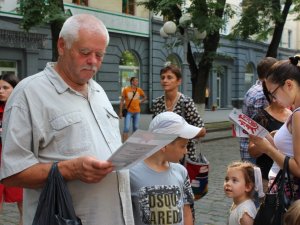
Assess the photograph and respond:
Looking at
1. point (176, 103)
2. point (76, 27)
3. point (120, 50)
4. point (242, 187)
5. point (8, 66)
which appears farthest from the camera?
point (120, 50)

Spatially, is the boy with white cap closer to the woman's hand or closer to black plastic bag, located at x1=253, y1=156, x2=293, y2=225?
the woman's hand

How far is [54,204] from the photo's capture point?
2.06 m

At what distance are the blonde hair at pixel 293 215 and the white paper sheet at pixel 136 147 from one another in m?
0.87

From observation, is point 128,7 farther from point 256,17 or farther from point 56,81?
point 56,81

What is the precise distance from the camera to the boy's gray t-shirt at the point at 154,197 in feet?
9.45

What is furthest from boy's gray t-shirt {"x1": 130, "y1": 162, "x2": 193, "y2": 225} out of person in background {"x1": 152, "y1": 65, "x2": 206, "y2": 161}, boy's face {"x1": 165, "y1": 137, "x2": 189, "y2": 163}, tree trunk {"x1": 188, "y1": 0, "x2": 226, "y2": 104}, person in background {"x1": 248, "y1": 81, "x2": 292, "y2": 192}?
tree trunk {"x1": 188, "y1": 0, "x2": 226, "y2": 104}

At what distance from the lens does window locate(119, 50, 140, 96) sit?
22.0m

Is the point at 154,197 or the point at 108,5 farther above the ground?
the point at 108,5

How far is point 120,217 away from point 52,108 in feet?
2.13

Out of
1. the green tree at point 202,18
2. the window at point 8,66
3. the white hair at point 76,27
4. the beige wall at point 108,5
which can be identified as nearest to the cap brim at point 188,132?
the white hair at point 76,27

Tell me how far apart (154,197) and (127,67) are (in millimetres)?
19607

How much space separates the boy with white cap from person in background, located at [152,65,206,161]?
1638mm

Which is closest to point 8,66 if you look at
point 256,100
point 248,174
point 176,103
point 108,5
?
point 108,5

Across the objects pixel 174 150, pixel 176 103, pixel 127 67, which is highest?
pixel 127 67
